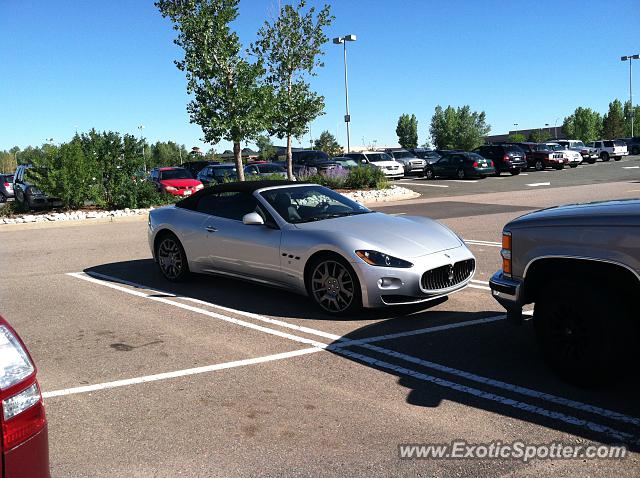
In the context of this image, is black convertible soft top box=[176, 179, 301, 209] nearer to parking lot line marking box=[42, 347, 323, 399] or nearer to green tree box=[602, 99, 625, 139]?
parking lot line marking box=[42, 347, 323, 399]

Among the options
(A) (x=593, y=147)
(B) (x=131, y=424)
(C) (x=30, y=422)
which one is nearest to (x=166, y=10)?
(B) (x=131, y=424)

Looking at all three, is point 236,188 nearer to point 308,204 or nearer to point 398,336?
point 308,204

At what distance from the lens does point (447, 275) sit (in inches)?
241

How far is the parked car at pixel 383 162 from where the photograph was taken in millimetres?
34009

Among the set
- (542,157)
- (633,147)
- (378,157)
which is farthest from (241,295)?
(633,147)

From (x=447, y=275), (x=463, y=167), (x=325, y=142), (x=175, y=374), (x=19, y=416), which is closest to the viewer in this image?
(x=19, y=416)

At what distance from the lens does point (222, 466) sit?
330cm

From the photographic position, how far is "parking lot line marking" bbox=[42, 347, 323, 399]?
4.48 metres

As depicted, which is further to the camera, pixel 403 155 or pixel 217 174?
pixel 403 155

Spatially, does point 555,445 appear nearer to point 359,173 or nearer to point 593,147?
point 359,173

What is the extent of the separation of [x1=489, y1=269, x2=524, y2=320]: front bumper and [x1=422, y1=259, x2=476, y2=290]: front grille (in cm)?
119

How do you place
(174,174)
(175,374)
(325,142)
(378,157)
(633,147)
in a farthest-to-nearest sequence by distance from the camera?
1. (325,142)
2. (633,147)
3. (378,157)
4. (174,174)
5. (175,374)

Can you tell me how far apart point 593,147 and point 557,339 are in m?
50.2

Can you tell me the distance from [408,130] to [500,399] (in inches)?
4093
